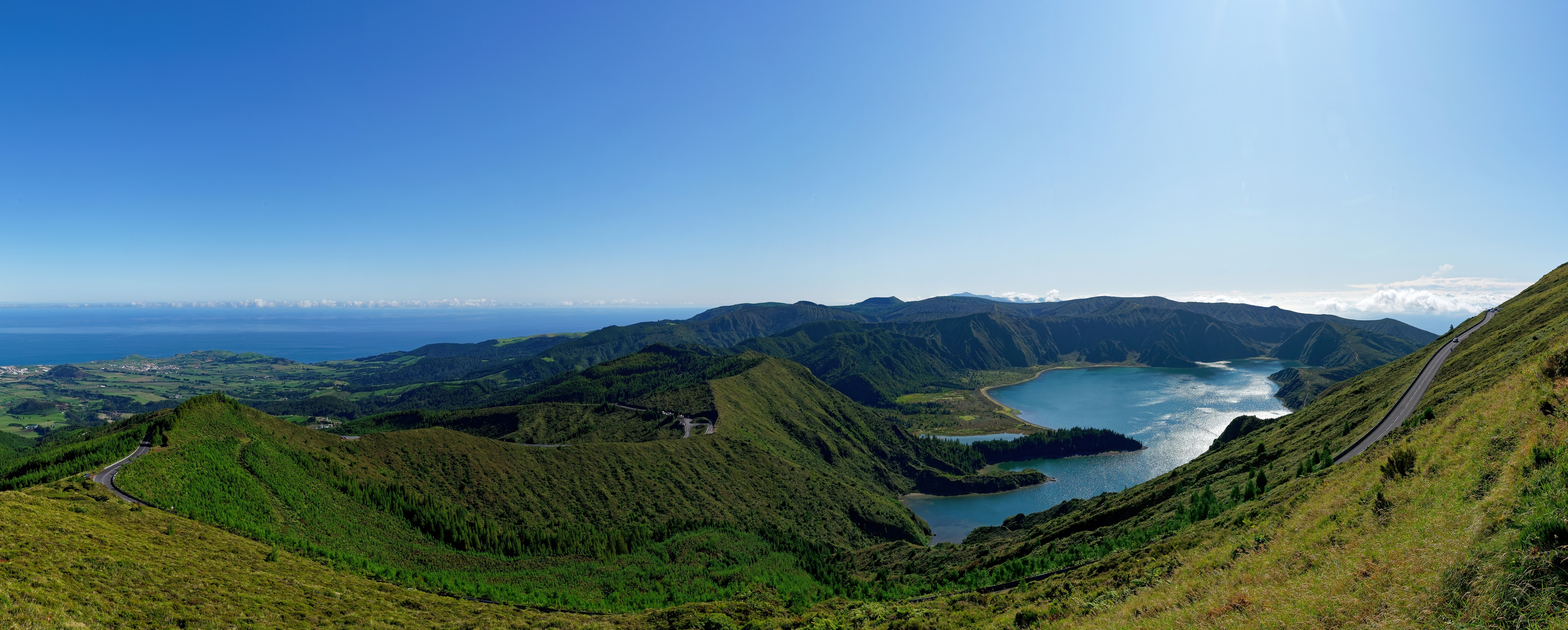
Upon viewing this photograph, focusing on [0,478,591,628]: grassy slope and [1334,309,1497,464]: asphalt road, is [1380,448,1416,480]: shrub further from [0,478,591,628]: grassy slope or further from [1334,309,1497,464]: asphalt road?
[0,478,591,628]: grassy slope

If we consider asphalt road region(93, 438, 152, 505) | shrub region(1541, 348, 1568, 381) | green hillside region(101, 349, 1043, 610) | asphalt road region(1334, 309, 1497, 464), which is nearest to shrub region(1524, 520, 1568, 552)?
shrub region(1541, 348, 1568, 381)

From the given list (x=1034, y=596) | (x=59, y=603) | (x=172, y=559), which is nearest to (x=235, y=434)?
(x=172, y=559)

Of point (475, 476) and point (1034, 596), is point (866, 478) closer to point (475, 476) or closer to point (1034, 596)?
point (475, 476)

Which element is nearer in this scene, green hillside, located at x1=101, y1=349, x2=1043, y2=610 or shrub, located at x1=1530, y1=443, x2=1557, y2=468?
shrub, located at x1=1530, y1=443, x2=1557, y2=468

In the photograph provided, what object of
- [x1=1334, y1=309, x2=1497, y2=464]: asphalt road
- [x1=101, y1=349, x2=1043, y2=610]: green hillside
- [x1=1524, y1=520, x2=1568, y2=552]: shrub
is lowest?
[x1=101, y1=349, x2=1043, y2=610]: green hillside

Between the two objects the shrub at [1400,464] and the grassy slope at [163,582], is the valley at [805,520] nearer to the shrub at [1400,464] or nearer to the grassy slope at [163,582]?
the shrub at [1400,464]

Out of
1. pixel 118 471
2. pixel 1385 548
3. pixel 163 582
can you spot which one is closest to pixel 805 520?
pixel 163 582

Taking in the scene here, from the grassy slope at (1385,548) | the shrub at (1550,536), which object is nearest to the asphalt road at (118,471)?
the grassy slope at (1385,548)

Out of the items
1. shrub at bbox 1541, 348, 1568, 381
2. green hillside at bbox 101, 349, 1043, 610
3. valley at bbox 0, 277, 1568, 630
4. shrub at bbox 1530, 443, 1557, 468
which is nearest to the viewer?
shrub at bbox 1530, 443, 1557, 468

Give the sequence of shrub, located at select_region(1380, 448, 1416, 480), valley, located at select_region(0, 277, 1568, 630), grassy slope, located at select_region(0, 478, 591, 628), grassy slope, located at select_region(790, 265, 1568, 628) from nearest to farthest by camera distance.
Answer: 1. grassy slope, located at select_region(790, 265, 1568, 628)
2. valley, located at select_region(0, 277, 1568, 630)
3. shrub, located at select_region(1380, 448, 1416, 480)
4. grassy slope, located at select_region(0, 478, 591, 628)
